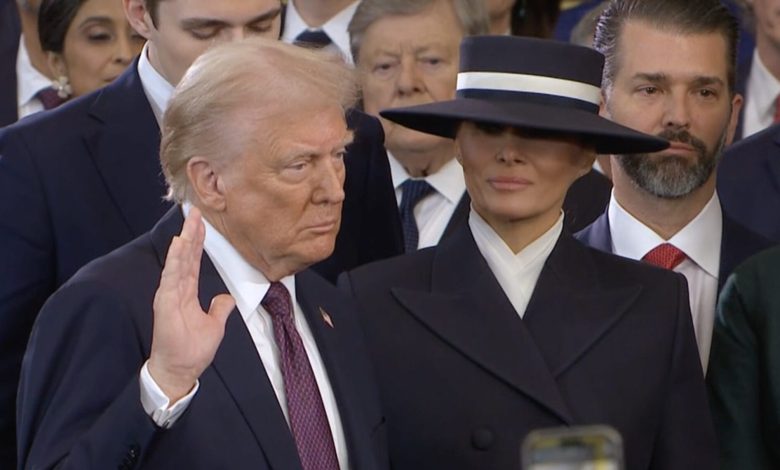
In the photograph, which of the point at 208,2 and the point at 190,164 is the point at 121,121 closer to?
the point at 208,2

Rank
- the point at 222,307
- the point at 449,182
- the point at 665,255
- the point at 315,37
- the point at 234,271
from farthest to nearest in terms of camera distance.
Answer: the point at 315,37 → the point at 449,182 → the point at 665,255 → the point at 234,271 → the point at 222,307

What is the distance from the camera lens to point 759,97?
5.61m

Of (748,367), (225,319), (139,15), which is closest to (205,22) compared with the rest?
(139,15)

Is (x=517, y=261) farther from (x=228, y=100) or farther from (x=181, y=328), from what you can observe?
(x=181, y=328)

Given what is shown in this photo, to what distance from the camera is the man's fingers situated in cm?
292

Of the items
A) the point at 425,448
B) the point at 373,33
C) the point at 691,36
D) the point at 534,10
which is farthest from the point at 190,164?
the point at 534,10

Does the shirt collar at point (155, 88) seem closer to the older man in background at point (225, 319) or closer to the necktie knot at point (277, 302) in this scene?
the older man in background at point (225, 319)

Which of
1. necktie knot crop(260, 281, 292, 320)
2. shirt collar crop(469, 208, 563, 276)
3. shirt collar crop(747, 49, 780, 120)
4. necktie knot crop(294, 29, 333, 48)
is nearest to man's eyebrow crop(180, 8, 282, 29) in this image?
shirt collar crop(469, 208, 563, 276)

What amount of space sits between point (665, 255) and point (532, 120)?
2.62 feet

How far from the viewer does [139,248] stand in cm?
314

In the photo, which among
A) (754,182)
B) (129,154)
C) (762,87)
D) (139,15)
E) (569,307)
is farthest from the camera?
(762,87)

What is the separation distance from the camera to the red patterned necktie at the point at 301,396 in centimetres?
312

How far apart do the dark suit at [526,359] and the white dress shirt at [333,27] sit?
2.00 m

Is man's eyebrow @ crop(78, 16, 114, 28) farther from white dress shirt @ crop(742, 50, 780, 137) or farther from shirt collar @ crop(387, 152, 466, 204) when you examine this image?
white dress shirt @ crop(742, 50, 780, 137)
